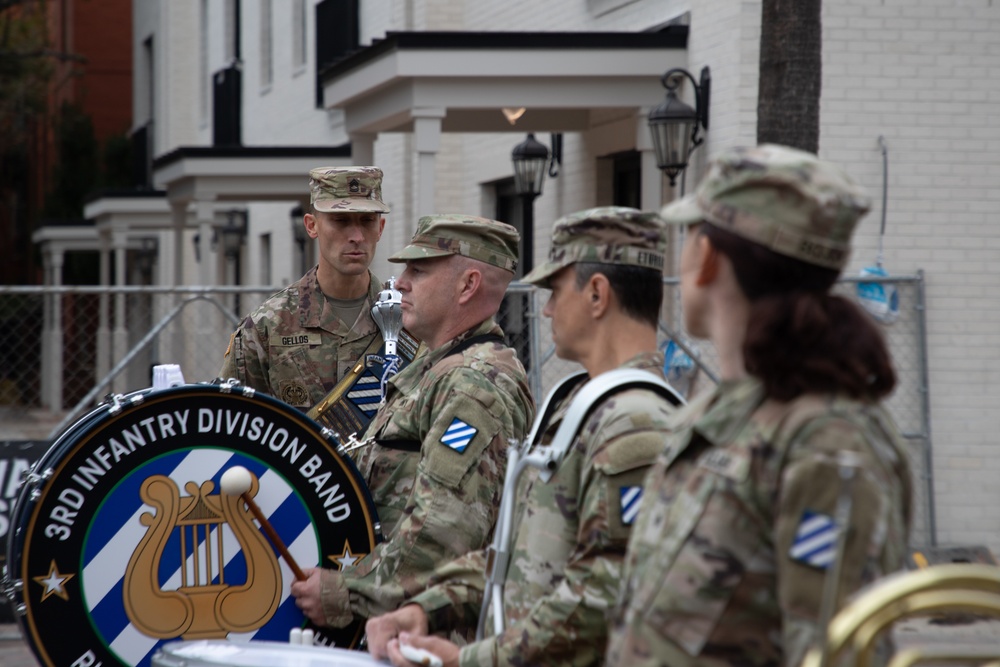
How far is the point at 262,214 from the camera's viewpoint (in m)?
23.3

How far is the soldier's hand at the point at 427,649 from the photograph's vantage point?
2711 mm

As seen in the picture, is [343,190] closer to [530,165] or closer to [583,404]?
[583,404]

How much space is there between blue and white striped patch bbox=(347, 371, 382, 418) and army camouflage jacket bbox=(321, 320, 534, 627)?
826mm

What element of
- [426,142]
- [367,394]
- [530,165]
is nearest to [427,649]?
[367,394]

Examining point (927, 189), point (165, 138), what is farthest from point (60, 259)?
point (927, 189)

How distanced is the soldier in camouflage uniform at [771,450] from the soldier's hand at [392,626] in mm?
936

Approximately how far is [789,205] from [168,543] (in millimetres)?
2069

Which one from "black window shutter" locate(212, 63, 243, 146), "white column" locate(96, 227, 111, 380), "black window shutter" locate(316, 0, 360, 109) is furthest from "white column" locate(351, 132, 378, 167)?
"black window shutter" locate(212, 63, 243, 146)

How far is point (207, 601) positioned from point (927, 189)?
7174 mm

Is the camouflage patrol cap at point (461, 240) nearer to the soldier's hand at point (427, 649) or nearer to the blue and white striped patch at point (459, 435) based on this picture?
the blue and white striped patch at point (459, 435)

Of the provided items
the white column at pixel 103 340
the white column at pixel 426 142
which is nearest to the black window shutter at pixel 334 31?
the white column at pixel 103 340

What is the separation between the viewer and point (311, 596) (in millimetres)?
3453

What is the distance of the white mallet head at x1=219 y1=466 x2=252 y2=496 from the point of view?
11.3ft

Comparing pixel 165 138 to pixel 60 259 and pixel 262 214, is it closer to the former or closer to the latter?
pixel 60 259
